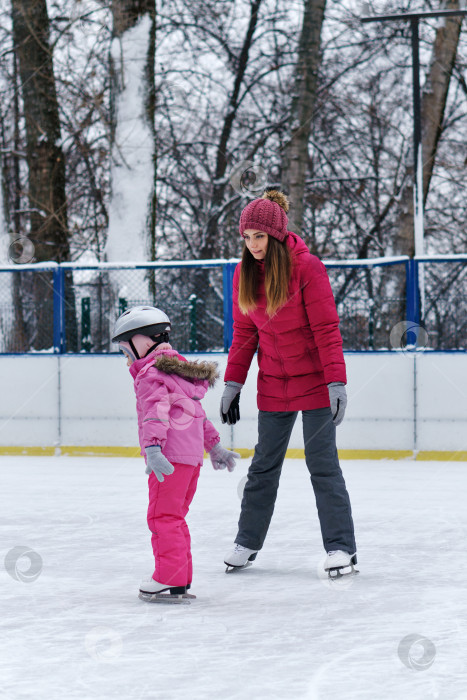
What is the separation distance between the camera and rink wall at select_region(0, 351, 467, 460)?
880 cm

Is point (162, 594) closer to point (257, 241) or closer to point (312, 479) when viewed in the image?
point (312, 479)

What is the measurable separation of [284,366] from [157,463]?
0.83 metres

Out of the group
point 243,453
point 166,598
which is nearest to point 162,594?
point 166,598

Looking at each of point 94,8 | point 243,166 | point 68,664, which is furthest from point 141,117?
point 68,664

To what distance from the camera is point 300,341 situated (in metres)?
4.37

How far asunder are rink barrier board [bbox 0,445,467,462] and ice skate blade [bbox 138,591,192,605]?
5015 mm

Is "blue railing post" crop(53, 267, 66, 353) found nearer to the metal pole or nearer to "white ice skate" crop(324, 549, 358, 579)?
the metal pole

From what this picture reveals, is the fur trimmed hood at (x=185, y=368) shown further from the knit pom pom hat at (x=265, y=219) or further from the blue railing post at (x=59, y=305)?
the blue railing post at (x=59, y=305)

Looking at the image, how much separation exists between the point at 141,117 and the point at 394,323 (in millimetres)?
4329

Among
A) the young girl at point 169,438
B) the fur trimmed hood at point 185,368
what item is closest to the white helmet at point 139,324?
the young girl at point 169,438

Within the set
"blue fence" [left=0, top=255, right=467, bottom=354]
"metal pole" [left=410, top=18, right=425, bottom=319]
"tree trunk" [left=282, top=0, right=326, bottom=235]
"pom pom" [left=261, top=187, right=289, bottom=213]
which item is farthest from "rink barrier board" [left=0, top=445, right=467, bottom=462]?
"tree trunk" [left=282, top=0, right=326, bottom=235]

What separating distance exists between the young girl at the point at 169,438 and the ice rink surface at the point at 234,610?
5.7 inches

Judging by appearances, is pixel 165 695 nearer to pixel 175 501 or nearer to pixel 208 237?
pixel 175 501

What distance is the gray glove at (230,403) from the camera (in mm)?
4516
